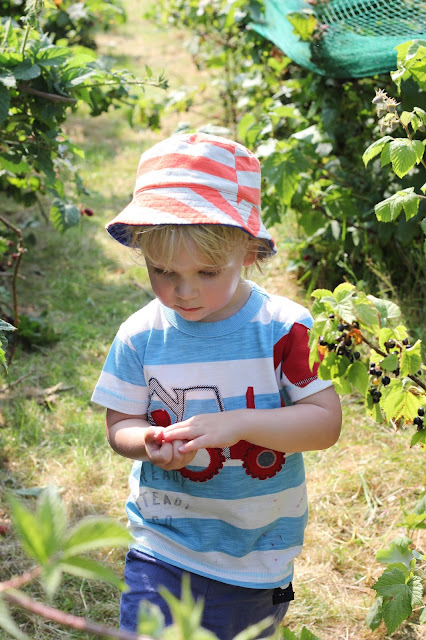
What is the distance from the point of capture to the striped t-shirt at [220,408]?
1.65 m

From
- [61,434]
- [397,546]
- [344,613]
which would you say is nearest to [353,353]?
[397,546]

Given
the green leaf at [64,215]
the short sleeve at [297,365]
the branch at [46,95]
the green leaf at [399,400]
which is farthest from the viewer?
the green leaf at [64,215]

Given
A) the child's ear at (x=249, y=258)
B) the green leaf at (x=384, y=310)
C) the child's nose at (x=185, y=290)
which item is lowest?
the child's ear at (x=249, y=258)

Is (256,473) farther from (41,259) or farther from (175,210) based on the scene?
(41,259)

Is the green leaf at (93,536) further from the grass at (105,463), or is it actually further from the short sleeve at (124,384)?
the grass at (105,463)

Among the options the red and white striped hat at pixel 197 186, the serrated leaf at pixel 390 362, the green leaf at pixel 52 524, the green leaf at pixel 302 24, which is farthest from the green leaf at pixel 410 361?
the green leaf at pixel 302 24

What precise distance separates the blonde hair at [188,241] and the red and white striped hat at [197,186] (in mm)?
38

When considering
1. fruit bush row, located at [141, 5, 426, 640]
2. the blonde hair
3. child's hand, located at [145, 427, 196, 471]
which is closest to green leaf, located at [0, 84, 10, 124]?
the blonde hair

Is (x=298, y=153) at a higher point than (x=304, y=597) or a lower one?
higher

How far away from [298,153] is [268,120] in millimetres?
426

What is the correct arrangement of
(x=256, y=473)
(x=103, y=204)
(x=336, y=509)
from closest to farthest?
(x=256, y=473), (x=336, y=509), (x=103, y=204)

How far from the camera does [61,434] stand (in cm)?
275

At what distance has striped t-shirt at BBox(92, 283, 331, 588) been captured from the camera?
165 centimetres

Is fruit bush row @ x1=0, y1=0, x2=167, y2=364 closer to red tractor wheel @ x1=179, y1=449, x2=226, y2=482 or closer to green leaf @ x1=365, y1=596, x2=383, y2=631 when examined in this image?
red tractor wheel @ x1=179, y1=449, x2=226, y2=482
